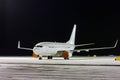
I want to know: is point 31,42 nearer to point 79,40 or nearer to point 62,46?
point 79,40

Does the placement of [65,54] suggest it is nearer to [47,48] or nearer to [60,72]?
[47,48]

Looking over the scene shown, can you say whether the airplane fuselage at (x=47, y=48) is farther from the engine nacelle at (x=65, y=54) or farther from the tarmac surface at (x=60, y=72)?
the tarmac surface at (x=60, y=72)

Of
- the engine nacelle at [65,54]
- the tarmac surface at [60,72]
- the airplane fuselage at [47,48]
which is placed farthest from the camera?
the engine nacelle at [65,54]

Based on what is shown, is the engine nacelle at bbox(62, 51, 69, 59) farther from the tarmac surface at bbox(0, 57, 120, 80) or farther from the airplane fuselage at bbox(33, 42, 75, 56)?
the tarmac surface at bbox(0, 57, 120, 80)

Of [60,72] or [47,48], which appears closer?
[60,72]

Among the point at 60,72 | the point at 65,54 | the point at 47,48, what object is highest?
the point at 60,72

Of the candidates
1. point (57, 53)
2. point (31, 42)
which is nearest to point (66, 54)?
point (57, 53)

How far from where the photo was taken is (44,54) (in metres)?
61.8

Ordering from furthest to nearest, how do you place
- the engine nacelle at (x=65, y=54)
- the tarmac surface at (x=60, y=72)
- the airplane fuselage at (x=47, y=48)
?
the engine nacelle at (x=65, y=54)
the airplane fuselage at (x=47, y=48)
the tarmac surface at (x=60, y=72)

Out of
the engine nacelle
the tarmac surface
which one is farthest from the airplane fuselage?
the tarmac surface

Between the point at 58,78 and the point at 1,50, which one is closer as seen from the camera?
the point at 58,78

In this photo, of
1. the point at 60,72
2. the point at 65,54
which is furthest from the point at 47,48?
the point at 60,72

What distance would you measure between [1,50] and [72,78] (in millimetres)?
113047

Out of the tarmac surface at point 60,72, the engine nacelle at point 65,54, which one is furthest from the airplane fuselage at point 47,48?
the tarmac surface at point 60,72
